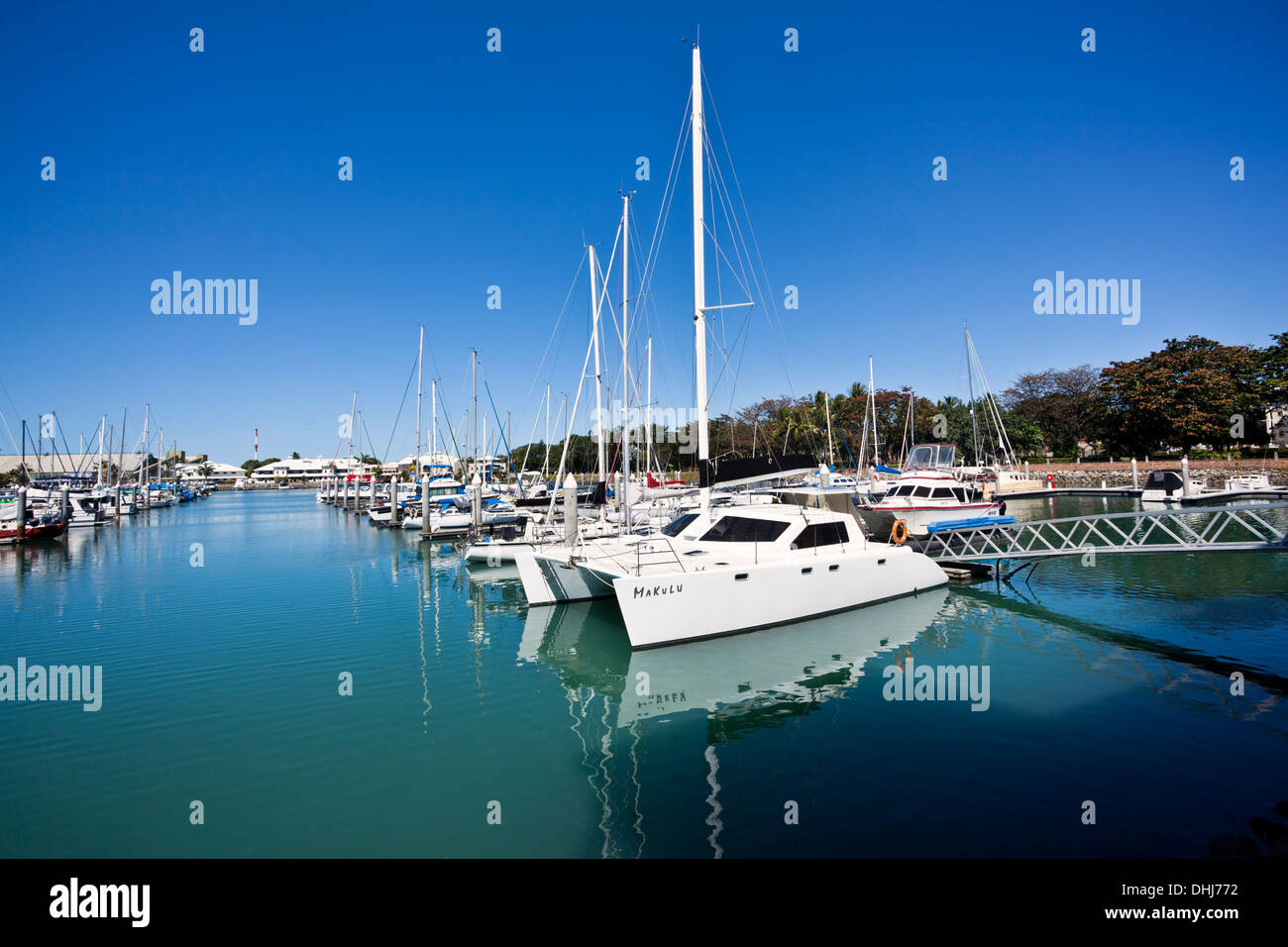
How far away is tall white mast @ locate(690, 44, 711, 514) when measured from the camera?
1455 centimetres

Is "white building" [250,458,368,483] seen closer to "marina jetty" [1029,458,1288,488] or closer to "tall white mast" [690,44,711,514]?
"marina jetty" [1029,458,1288,488]

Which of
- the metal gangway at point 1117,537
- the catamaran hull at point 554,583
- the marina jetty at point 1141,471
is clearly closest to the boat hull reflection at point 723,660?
the catamaran hull at point 554,583

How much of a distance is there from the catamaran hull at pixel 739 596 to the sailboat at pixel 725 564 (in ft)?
0.07

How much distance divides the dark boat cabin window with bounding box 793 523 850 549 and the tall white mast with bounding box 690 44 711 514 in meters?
2.46

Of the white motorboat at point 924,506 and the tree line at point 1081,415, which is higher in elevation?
the tree line at point 1081,415

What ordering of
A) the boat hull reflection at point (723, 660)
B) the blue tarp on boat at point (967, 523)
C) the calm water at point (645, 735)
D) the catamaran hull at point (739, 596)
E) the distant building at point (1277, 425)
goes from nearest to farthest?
the calm water at point (645, 735), the boat hull reflection at point (723, 660), the catamaran hull at point (739, 596), the blue tarp on boat at point (967, 523), the distant building at point (1277, 425)

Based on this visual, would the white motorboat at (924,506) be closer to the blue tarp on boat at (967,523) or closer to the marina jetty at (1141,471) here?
the blue tarp on boat at (967,523)

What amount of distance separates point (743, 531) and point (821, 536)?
189 cm

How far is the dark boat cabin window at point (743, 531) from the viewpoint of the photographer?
14.6 meters

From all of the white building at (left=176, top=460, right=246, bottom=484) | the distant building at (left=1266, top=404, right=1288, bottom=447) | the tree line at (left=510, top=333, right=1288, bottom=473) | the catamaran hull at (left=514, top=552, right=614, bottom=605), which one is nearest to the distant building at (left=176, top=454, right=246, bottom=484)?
the white building at (left=176, top=460, right=246, bottom=484)

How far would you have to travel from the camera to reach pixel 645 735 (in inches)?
365
